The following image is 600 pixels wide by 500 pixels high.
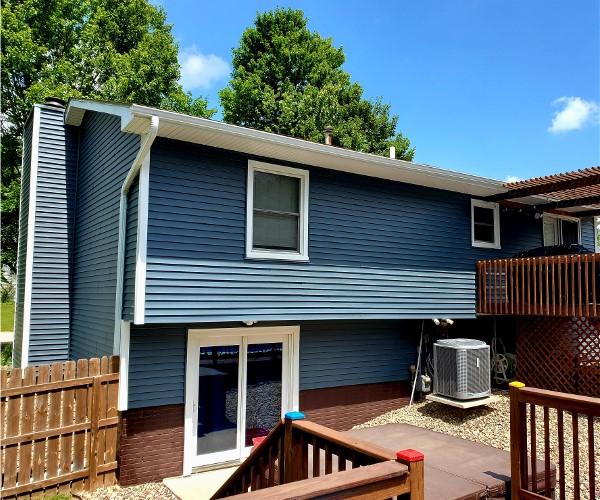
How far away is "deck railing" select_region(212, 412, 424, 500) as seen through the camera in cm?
223

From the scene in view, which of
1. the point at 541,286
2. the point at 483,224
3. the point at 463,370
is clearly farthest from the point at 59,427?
the point at 483,224

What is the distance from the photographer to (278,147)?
7031mm

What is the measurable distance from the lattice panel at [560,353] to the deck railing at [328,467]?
719cm

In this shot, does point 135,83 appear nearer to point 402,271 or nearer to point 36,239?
point 36,239

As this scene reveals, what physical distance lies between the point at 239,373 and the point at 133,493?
2.21m

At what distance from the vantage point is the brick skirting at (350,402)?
8.28m

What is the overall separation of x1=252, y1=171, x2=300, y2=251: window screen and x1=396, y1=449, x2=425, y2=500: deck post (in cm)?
506

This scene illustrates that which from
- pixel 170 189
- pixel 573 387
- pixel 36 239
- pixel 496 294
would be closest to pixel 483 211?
pixel 496 294

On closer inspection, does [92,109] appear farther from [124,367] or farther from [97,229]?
[124,367]

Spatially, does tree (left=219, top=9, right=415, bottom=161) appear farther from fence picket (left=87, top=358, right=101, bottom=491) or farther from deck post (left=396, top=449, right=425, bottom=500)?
deck post (left=396, top=449, right=425, bottom=500)

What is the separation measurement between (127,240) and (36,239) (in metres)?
3.64

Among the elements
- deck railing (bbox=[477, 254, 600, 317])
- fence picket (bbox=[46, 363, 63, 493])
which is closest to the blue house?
deck railing (bbox=[477, 254, 600, 317])

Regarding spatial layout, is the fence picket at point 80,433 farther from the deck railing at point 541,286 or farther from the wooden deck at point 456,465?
the deck railing at point 541,286

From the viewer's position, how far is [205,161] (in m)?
6.82
